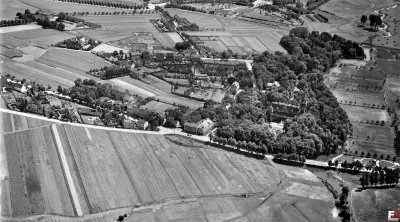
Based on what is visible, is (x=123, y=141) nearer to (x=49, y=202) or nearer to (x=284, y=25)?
(x=49, y=202)

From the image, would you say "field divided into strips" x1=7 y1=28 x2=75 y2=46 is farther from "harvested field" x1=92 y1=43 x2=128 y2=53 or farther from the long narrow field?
the long narrow field

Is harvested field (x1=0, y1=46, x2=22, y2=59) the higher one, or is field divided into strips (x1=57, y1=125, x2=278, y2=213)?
harvested field (x1=0, y1=46, x2=22, y2=59)

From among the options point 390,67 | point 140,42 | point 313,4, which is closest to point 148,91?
point 140,42

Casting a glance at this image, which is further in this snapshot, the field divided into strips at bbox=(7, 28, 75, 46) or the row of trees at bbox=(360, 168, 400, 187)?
the field divided into strips at bbox=(7, 28, 75, 46)

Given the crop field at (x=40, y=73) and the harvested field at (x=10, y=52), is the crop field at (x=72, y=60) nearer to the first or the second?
the crop field at (x=40, y=73)

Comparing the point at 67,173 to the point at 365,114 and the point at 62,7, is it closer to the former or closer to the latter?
the point at 365,114

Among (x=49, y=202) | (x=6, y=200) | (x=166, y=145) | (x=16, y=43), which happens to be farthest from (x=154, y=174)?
(x=16, y=43)

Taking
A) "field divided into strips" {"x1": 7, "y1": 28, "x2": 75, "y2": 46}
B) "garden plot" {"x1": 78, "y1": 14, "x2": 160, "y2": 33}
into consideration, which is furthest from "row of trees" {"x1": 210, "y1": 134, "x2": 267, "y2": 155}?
"garden plot" {"x1": 78, "y1": 14, "x2": 160, "y2": 33}
